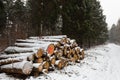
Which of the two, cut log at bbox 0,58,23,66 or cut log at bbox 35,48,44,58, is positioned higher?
cut log at bbox 35,48,44,58

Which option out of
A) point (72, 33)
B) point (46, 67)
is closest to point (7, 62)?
point (46, 67)

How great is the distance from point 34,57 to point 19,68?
54.5 inches

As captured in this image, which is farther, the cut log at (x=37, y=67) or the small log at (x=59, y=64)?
the small log at (x=59, y=64)

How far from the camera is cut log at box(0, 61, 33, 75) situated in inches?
388

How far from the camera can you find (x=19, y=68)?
9844 mm

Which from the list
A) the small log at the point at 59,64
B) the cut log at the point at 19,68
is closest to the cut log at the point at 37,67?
the cut log at the point at 19,68

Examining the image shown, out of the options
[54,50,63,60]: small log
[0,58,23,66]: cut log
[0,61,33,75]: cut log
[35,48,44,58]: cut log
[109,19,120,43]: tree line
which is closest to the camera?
[0,61,33,75]: cut log

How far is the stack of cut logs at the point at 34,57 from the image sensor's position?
10125mm

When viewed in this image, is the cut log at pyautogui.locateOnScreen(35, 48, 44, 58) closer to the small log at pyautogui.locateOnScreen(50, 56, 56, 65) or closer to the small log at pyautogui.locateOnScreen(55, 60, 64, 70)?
the small log at pyautogui.locateOnScreen(50, 56, 56, 65)

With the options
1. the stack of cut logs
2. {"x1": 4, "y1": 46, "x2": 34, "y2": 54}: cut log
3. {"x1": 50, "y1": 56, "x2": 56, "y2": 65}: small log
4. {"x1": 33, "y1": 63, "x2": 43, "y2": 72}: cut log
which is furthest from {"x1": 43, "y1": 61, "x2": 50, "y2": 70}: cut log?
{"x1": 4, "y1": 46, "x2": 34, "y2": 54}: cut log

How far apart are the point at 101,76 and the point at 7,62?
513 cm

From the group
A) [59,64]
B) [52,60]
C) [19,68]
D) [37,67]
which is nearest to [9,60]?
[19,68]

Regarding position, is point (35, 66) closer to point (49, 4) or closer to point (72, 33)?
point (72, 33)

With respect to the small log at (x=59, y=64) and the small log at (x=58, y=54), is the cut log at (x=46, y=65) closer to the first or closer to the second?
the small log at (x=59, y=64)
